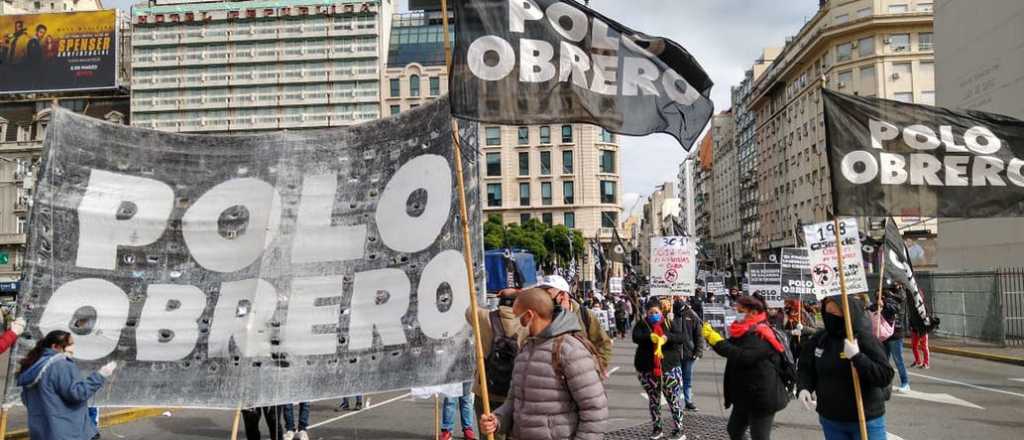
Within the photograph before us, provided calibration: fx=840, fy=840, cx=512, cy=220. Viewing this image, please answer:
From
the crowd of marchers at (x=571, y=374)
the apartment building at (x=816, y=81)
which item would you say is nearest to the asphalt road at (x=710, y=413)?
the crowd of marchers at (x=571, y=374)

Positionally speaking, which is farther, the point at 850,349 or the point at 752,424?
the point at 752,424

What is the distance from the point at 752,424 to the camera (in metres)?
6.58

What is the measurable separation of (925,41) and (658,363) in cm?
6155

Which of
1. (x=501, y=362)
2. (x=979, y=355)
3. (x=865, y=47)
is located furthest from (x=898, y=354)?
(x=865, y=47)

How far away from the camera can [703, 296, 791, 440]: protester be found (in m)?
6.51

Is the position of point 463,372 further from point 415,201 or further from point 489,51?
point 489,51

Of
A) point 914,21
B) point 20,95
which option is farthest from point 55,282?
point 20,95

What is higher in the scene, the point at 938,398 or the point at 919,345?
the point at 919,345

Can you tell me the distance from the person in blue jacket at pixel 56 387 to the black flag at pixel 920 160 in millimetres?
5796

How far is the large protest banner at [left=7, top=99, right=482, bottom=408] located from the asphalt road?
396 cm

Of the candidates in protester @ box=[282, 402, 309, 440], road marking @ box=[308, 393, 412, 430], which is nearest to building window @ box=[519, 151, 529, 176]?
road marking @ box=[308, 393, 412, 430]

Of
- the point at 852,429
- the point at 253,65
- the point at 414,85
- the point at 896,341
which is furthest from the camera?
the point at 253,65

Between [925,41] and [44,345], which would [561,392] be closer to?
[44,345]

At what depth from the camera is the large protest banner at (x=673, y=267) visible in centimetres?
1523
